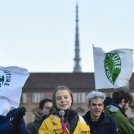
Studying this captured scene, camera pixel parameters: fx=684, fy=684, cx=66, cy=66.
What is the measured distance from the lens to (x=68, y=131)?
5.56m

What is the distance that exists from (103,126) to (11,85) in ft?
3.18

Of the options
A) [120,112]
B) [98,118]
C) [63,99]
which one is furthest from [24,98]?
[63,99]

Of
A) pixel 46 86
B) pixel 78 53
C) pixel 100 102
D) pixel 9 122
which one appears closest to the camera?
pixel 9 122

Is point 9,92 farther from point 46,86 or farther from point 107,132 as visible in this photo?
→ point 46,86

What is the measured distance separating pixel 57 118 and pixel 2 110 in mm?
455

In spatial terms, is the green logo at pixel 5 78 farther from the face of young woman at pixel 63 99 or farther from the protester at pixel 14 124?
the face of young woman at pixel 63 99

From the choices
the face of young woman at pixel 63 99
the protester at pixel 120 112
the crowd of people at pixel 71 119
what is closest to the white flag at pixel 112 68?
the protester at pixel 120 112

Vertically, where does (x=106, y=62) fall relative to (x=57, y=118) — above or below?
above

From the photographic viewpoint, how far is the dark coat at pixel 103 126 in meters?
6.13

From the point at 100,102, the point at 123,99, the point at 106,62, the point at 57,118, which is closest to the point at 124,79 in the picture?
the point at 106,62

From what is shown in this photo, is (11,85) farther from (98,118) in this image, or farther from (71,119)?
(98,118)

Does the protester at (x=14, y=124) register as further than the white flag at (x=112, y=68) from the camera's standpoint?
No

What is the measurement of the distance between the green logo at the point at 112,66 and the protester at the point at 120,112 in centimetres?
78

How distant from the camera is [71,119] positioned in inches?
223
